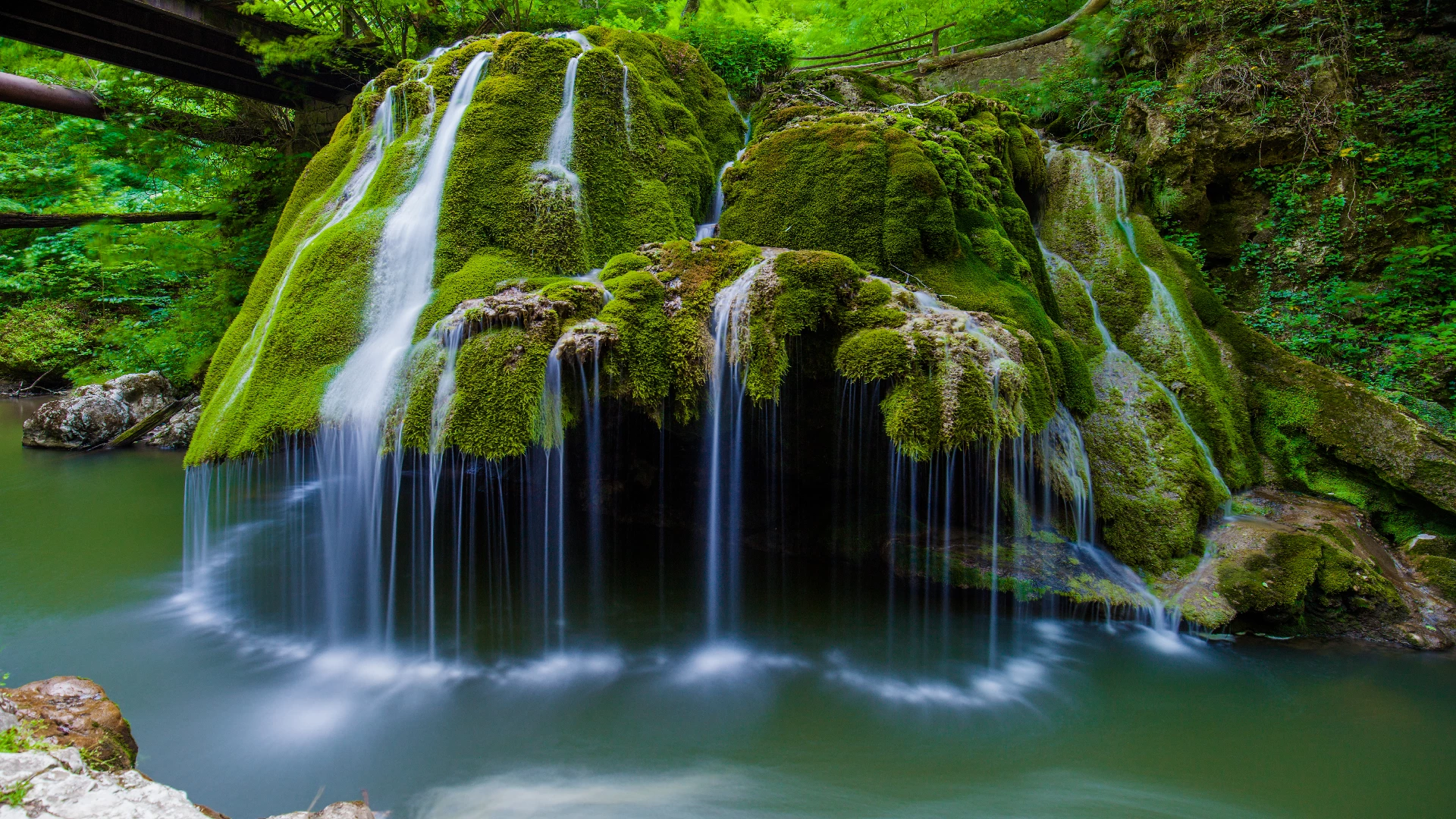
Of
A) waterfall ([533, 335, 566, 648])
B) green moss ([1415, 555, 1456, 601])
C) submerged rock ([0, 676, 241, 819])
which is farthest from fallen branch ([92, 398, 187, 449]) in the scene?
green moss ([1415, 555, 1456, 601])

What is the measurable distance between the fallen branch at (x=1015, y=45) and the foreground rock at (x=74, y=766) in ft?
43.7

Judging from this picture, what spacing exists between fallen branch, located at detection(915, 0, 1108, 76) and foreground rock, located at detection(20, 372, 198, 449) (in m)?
15.0

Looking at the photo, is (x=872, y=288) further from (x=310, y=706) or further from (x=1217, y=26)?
(x=1217, y=26)

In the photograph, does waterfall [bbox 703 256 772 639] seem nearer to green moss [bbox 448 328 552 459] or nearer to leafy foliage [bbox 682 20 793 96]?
green moss [bbox 448 328 552 459]

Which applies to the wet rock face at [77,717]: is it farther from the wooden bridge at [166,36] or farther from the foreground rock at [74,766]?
the wooden bridge at [166,36]

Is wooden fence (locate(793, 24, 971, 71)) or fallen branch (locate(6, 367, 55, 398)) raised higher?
wooden fence (locate(793, 24, 971, 71))

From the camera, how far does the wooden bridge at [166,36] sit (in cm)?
813

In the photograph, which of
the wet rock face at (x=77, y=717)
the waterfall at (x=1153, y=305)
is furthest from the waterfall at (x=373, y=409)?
the waterfall at (x=1153, y=305)

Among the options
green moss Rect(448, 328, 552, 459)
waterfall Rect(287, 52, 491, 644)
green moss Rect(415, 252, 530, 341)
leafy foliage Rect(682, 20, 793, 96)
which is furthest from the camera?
leafy foliage Rect(682, 20, 793, 96)

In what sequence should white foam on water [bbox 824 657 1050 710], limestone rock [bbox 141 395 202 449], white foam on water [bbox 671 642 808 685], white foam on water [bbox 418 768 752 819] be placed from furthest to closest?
limestone rock [bbox 141 395 202 449] < white foam on water [bbox 671 642 808 685] < white foam on water [bbox 824 657 1050 710] < white foam on water [bbox 418 768 752 819]

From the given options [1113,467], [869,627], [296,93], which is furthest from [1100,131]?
[296,93]

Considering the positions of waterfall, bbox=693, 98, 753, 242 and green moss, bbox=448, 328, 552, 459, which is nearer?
green moss, bbox=448, 328, 552, 459

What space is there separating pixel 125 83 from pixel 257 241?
2843mm

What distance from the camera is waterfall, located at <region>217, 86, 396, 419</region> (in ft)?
17.3
